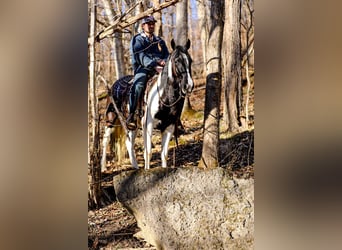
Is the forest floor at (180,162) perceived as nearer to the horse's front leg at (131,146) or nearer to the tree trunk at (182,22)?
the horse's front leg at (131,146)

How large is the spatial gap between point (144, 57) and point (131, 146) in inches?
25.0

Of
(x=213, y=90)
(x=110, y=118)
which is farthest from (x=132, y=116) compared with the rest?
(x=213, y=90)

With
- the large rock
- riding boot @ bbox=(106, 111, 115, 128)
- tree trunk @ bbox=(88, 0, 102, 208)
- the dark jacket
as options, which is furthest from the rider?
the large rock

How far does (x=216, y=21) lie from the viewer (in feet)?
8.88

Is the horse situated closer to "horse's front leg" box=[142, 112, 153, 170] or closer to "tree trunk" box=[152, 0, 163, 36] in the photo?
"horse's front leg" box=[142, 112, 153, 170]

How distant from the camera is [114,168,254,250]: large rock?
272 cm

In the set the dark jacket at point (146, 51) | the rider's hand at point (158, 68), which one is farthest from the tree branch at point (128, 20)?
the rider's hand at point (158, 68)

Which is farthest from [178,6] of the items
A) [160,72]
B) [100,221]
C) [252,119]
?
[100,221]

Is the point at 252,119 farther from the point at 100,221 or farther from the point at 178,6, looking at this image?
the point at 100,221

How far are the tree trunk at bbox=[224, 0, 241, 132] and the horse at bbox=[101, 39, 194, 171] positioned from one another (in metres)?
0.27

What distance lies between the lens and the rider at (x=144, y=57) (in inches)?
106

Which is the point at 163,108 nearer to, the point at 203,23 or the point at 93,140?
the point at 93,140

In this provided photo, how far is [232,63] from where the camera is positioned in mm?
2723
